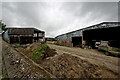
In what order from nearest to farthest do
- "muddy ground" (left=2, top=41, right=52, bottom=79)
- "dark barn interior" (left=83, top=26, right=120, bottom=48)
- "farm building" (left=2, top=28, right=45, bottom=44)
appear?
"muddy ground" (left=2, top=41, right=52, bottom=79), "dark barn interior" (left=83, top=26, right=120, bottom=48), "farm building" (left=2, top=28, right=45, bottom=44)

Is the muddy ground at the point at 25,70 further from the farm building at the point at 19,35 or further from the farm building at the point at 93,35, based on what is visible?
the farm building at the point at 19,35

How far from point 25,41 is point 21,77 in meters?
14.5

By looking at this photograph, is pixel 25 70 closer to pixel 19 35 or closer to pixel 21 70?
pixel 21 70

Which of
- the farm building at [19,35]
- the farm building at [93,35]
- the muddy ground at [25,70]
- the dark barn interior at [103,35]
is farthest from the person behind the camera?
the farm building at [19,35]

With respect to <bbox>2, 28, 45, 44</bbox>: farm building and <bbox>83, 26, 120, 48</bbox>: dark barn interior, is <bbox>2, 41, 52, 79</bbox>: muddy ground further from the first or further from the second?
<bbox>83, 26, 120, 48</bbox>: dark barn interior

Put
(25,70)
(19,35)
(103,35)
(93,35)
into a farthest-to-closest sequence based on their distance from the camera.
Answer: (19,35) → (93,35) → (103,35) → (25,70)

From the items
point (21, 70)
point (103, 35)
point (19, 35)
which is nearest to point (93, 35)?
point (103, 35)

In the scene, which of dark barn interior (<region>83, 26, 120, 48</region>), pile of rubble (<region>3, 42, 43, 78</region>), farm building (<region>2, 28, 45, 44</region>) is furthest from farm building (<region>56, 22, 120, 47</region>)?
farm building (<region>2, 28, 45, 44</region>)

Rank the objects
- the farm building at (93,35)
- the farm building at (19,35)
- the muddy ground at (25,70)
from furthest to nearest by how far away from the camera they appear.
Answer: the farm building at (19,35)
the farm building at (93,35)
the muddy ground at (25,70)

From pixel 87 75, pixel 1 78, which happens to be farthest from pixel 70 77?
pixel 1 78

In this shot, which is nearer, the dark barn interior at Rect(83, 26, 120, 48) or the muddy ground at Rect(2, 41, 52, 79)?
the muddy ground at Rect(2, 41, 52, 79)

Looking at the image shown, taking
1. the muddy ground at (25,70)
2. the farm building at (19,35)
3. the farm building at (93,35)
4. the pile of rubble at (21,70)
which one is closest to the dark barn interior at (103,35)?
the farm building at (93,35)

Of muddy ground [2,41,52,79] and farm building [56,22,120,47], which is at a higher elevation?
farm building [56,22,120,47]

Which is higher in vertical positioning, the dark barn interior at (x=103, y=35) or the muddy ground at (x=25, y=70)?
the dark barn interior at (x=103, y=35)
